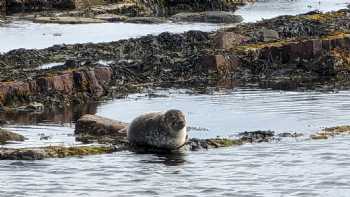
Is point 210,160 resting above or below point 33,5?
below

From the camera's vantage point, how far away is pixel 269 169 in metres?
12.1

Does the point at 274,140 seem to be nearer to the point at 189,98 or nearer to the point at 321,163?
the point at 321,163

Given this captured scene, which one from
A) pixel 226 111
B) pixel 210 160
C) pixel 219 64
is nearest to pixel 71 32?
pixel 219 64

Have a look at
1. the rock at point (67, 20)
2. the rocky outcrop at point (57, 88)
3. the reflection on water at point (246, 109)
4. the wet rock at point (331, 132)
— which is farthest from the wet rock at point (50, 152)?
the rock at point (67, 20)

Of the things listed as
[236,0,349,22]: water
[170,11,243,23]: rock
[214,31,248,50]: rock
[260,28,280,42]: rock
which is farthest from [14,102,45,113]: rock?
[236,0,349,22]: water

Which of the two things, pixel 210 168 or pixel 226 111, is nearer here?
pixel 210 168

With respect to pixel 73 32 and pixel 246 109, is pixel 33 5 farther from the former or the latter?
pixel 246 109

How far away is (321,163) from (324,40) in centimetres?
1117

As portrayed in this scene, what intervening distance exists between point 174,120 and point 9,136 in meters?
2.65

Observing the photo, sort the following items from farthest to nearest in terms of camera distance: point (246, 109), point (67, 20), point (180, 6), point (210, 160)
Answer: point (180, 6) < point (67, 20) < point (246, 109) < point (210, 160)

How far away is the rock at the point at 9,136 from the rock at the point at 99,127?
102 cm

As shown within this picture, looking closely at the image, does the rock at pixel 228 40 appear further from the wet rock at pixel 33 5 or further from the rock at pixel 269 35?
the wet rock at pixel 33 5

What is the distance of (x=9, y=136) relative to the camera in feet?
44.3

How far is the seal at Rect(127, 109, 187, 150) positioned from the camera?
12688mm
